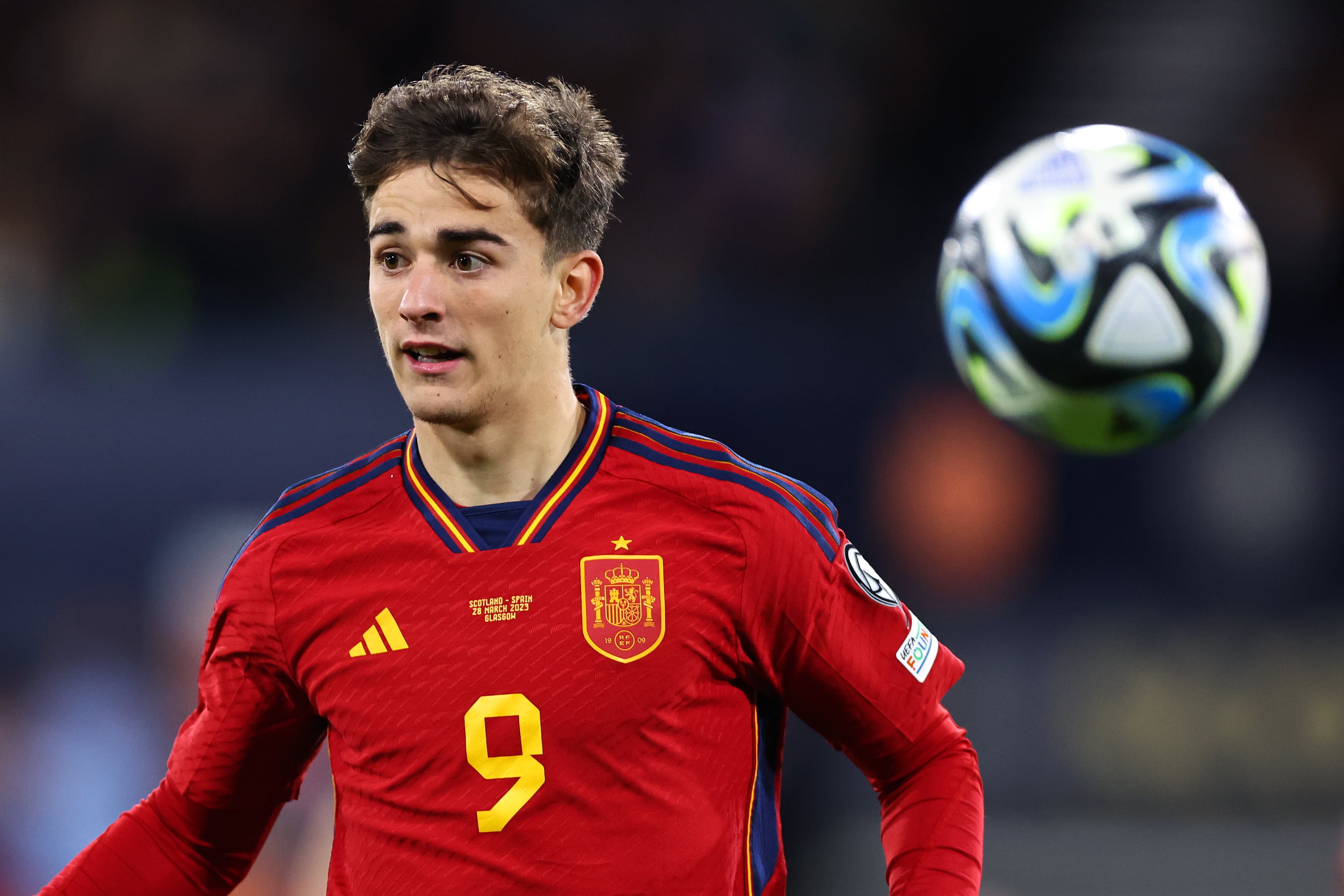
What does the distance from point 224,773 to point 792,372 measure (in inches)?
181

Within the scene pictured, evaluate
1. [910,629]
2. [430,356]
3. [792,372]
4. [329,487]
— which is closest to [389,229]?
[430,356]

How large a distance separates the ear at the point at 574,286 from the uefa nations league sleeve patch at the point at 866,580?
565 mm

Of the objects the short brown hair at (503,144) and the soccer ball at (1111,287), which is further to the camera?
the soccer ball at (1111,287)

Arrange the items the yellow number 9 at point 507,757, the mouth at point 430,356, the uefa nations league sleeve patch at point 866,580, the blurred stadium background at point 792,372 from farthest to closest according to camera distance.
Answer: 1. the blurred stadium background at point 792,372
2. the uefa nations league sleeve patch at point 866,580
3. the mouth at point 430,356
4. the yellow number 9 at point 507,757

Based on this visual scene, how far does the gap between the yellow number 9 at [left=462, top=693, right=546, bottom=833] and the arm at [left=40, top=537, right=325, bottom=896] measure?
0.35 m

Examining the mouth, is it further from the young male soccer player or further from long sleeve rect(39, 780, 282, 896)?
long sleeve rect(39, 780, 282, 896)

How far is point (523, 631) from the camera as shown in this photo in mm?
2027

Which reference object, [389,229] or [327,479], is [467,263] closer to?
[389,229]

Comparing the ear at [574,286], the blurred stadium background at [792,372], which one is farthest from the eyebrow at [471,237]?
the blurred stadium background at [792,372]

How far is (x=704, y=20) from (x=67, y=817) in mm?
5009

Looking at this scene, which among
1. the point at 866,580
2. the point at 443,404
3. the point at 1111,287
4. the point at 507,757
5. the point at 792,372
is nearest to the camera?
the point at 507,757

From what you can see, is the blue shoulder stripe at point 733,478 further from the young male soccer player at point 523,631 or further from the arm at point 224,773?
the arm at point 224,773

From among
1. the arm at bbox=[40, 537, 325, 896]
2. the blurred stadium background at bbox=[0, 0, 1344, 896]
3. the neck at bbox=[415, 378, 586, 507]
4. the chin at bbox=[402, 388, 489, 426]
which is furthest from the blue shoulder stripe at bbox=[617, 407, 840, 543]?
the blurred stadium background at bbox=[0, 0, 1344, 896]

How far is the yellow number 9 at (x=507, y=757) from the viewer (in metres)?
1.95
